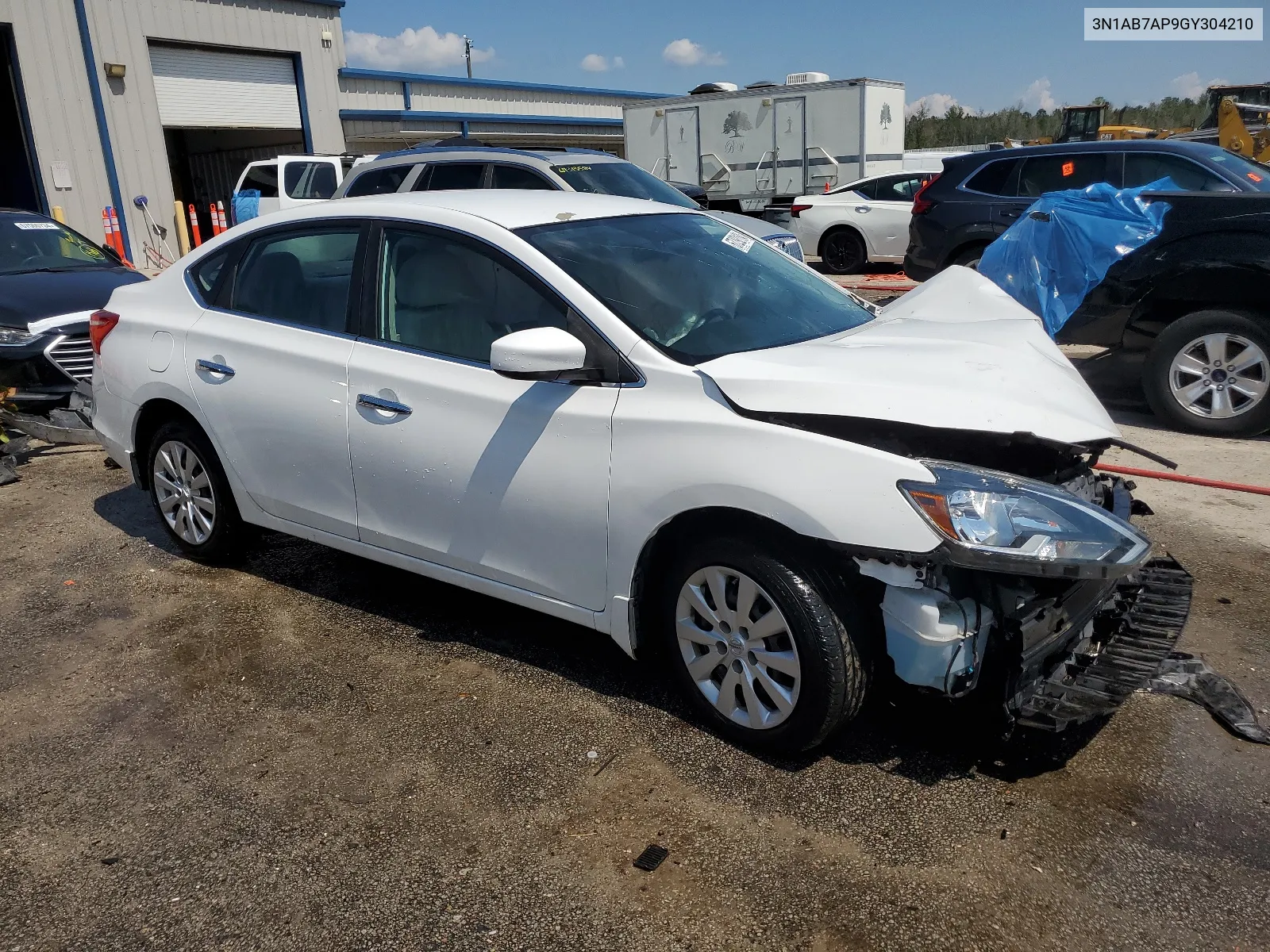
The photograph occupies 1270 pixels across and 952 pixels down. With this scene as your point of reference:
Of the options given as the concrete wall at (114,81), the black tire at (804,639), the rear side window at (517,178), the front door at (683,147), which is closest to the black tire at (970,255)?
the rear side window at (517,178)

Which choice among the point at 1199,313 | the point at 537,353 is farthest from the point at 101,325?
the point at 1199,313

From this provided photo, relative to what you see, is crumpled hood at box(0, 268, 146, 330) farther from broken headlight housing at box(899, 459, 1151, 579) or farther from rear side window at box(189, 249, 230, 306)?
broken headlight housing at box(899, 459, 1151, 579)

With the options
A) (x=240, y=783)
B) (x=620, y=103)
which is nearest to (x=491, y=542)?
(x=240, y=783)

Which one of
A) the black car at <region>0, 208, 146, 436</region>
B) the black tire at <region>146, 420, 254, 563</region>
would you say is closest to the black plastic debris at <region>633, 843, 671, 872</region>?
the black tire at <region>146, 420, 254, 563</region>

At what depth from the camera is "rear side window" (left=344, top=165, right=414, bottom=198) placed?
10.2 meters

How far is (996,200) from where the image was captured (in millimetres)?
8844

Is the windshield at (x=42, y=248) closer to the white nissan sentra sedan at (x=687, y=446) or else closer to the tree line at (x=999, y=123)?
the white nissan sentra sedan at (x=687, y=446)

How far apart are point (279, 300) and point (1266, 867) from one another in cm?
397

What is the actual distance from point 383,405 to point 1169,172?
7037mm

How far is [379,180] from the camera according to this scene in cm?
A: 1034

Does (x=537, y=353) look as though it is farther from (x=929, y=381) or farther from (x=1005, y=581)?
(x=1005, y=581)

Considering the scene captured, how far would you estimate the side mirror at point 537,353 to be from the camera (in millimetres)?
3131

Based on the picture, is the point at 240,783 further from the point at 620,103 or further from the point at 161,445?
the point at 620,103

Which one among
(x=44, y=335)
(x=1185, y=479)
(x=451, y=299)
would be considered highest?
(x=451, y=299)
